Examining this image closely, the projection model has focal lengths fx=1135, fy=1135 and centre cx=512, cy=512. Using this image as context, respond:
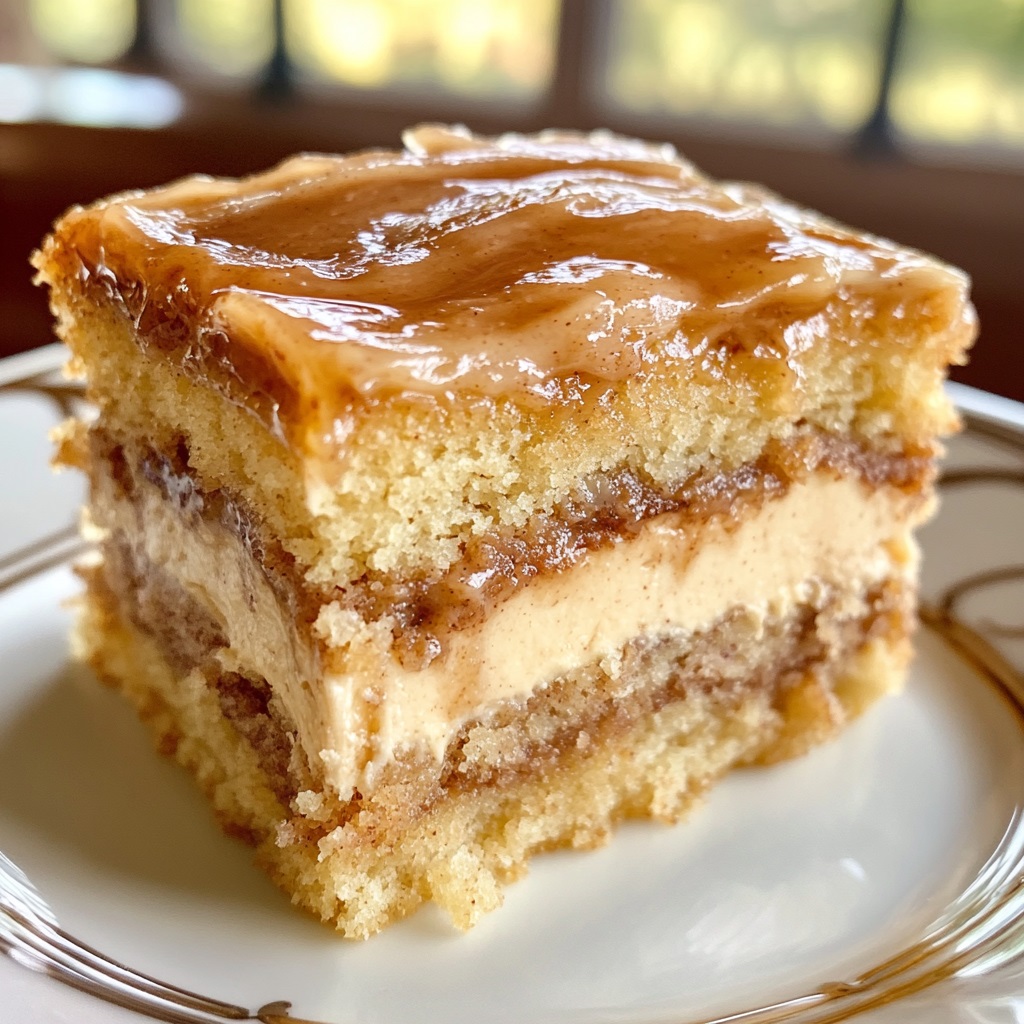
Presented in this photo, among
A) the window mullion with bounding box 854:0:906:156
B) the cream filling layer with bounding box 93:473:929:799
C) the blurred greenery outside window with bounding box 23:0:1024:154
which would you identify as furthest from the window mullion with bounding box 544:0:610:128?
the cream filling layer with bounding box 93:473:929:799

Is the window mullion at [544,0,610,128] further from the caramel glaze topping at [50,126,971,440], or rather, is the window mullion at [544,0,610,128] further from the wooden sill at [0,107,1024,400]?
the caramel glaze topping at [50,126,971,440]

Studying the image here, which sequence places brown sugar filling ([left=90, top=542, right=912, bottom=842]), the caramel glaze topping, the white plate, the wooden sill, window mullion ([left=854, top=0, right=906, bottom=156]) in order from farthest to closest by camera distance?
the wooden sill < window mullion ([left=854, top=0, right=906, bottom=156]) < brown sugar filling ([left=90, top=542, right=912, bottom=842]) < the white plate < the caramel glaze topping

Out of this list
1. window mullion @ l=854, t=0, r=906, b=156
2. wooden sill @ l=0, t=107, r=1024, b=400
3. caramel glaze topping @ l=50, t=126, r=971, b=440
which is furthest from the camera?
wooden sill @ l=0, t=107, r=1024, b=400

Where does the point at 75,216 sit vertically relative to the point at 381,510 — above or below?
above

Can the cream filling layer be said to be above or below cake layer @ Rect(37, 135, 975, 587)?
below

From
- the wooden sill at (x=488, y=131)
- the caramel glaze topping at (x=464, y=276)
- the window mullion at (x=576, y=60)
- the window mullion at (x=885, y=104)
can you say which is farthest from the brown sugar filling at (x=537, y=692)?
the window mullion at (x=576, y=60)

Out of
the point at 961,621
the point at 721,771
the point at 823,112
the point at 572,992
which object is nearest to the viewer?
the point at 572,992

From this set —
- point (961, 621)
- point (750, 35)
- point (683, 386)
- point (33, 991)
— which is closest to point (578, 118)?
point (750, 35)

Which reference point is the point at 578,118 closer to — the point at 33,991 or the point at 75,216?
the point at 75,216
